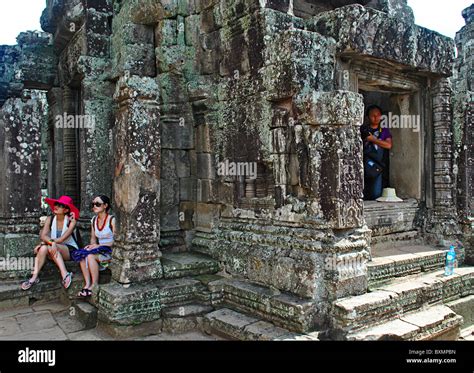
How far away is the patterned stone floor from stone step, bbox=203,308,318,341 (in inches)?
6.1

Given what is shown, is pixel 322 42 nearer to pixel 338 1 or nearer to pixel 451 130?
pixel 338 1

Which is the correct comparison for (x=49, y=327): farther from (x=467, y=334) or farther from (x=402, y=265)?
(x=467, y=334)

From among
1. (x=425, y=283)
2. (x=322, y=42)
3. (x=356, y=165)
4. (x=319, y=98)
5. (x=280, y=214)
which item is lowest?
(x=425, y=283)

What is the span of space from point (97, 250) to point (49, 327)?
1.06 m

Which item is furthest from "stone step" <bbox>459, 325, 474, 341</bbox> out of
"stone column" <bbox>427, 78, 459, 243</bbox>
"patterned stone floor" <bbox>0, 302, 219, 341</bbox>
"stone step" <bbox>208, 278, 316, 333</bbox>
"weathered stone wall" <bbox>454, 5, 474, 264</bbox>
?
"patterned stone floor" <bbox>0, 302, 219, 341</bbox>

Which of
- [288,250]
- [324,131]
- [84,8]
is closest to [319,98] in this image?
[324,131]

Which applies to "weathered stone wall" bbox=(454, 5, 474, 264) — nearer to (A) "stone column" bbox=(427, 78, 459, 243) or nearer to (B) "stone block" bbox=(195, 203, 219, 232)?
(A) "stone column" bbox=(427, 78, 459, 243)

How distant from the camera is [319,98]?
4.89 meters

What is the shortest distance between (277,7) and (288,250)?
9.87ft

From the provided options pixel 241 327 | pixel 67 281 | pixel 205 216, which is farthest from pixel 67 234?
pixel 241 327

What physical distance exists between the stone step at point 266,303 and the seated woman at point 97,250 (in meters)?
1.45

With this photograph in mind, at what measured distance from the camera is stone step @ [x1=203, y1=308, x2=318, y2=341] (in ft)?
15.1

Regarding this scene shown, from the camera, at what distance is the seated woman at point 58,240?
616cm
